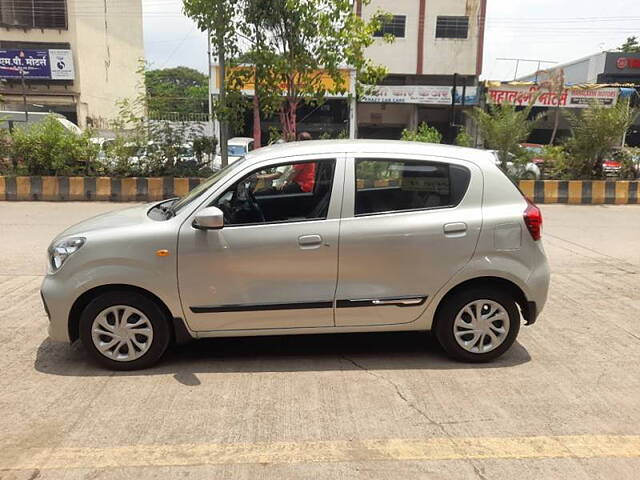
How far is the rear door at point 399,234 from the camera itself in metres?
4.05

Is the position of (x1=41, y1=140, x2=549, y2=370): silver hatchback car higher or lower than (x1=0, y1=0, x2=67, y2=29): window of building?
lower

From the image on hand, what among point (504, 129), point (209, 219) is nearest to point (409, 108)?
point (504, 129)

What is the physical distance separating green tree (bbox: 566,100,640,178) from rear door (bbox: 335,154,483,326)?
1211cm

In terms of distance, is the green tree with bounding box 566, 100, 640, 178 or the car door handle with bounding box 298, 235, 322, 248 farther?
the green tree with bounding box 566, 100, 640, 178

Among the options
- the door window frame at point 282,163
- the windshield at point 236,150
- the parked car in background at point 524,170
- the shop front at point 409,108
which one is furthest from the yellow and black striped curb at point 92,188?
the shop front at point 409,108

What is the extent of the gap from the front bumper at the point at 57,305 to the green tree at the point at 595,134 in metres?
14.3

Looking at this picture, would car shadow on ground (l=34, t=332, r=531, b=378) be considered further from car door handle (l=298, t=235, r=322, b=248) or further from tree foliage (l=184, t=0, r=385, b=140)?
tree foliage (l=184, t=0, r=385, b=140)

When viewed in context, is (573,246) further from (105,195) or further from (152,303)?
(105,195)

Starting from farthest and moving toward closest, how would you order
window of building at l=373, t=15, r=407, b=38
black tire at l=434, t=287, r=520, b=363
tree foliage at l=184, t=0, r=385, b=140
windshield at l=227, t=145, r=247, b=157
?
window of building at l=373, t=15, r=407, b=38 < windshield at l=227, t=145, r=247, b=157 < tree foliage at l=184, t=0, r=385, b=140 < black tire at l=434, t=287, r=520, b=363

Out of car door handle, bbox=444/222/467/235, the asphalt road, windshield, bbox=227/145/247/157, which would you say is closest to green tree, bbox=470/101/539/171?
windshield, bbox=227/145/247/157

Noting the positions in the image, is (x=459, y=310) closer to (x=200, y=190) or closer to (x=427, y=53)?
(x=200, y=190)

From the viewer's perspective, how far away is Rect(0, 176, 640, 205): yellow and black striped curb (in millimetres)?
12930

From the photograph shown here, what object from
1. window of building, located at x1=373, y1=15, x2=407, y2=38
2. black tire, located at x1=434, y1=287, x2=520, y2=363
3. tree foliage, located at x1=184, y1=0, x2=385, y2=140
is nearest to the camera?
black tire, located at x1=434, y1=287, x2=520, y2=363

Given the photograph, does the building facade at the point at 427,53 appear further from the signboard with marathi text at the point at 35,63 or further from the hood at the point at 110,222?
the hood at the point at 110,222
